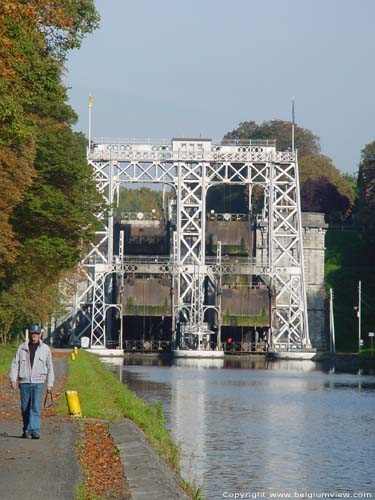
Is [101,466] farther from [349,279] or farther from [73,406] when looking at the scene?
[349,279]

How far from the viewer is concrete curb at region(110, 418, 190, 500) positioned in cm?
1683

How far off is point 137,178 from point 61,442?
87.2m

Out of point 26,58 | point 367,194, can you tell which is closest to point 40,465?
point 26,58

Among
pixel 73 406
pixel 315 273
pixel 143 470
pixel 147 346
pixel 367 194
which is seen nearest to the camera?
pixel 143 470

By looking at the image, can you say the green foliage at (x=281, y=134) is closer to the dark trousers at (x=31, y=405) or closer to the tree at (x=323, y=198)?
the tree at (x=323, y=198)

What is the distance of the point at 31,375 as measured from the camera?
915 inches

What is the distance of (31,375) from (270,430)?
16.2 m

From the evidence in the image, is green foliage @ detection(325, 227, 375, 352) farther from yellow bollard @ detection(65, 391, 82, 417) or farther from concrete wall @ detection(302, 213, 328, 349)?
yellow bollard @ detection(65, 391, 82, 417)

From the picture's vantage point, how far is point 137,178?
109000 mm

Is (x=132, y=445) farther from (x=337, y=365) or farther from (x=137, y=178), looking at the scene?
(x=137, y=178)

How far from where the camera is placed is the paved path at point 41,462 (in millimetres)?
16734

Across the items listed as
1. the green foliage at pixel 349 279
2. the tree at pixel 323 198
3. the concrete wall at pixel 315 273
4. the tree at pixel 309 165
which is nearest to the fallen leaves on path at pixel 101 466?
the green foliage at pixel 349 279

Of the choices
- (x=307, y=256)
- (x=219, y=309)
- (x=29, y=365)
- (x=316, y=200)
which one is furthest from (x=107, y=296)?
(x=29, y=365)

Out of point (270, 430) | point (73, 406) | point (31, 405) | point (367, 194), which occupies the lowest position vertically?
point (270, 430)
